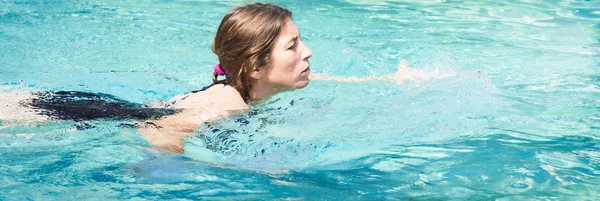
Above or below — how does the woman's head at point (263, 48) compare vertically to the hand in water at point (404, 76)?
above

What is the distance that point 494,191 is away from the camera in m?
2.85

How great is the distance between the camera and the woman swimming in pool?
3.56 m

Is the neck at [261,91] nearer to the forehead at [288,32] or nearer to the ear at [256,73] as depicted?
the ear at [256,73]

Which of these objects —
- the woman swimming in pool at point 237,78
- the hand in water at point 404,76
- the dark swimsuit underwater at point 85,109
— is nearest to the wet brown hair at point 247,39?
the woman swimming in pool at point 237,78

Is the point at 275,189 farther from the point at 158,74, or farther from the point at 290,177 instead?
the point at 158,74

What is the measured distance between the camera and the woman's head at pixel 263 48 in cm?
363

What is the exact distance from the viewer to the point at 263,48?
3629 millimetres

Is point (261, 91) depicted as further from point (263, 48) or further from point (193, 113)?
point (193, 113)

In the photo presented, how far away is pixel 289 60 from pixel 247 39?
0.22 m

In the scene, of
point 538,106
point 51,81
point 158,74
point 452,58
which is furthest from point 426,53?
point 51,81

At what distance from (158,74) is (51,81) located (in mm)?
697

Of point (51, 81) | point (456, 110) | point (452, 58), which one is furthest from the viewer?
point (452, 58)

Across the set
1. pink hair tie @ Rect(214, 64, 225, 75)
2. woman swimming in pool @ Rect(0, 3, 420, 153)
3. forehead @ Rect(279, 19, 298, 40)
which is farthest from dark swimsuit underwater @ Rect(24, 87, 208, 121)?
forehead @ Rect(279, 19, 298, 40)

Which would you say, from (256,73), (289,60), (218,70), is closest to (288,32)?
(289,60)
